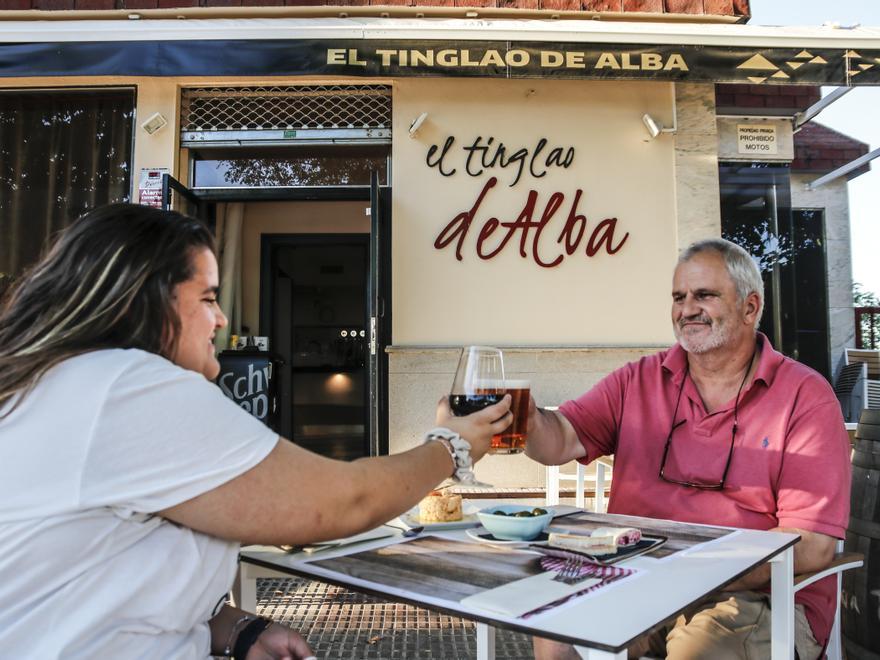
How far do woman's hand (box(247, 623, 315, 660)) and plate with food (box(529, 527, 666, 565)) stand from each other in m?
0.48

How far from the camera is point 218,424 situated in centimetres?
91

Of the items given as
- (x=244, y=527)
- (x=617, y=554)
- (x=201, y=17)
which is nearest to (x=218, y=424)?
(x=244, y=527)

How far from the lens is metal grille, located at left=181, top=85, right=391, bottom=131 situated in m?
5.59

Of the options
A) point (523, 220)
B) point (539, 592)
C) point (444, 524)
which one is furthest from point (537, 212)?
point (539, 592)

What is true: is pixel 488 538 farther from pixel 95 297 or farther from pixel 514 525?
pixel 95 297

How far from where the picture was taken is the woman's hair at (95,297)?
3.16 ft

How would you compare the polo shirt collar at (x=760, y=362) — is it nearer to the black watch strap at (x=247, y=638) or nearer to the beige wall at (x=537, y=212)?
the black watch strap at (x=247, y=638)

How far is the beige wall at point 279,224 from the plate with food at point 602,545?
21.5 ft

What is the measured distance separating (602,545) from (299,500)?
0.62 meters

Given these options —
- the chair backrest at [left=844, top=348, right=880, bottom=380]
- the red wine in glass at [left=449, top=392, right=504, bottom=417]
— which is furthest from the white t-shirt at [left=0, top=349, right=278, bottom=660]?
the chair backrest at [left=844, top=348, right=880, bottom=380]

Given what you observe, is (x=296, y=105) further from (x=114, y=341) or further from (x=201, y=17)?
(x=114, y=341)

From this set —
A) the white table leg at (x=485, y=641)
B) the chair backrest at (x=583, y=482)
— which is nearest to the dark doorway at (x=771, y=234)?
the chair backrest at (x=583, y=482)

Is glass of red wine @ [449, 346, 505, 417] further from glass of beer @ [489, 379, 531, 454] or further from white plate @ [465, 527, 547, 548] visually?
white plate @ [465, 527, 547, 548]

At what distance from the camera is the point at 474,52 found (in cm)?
468
